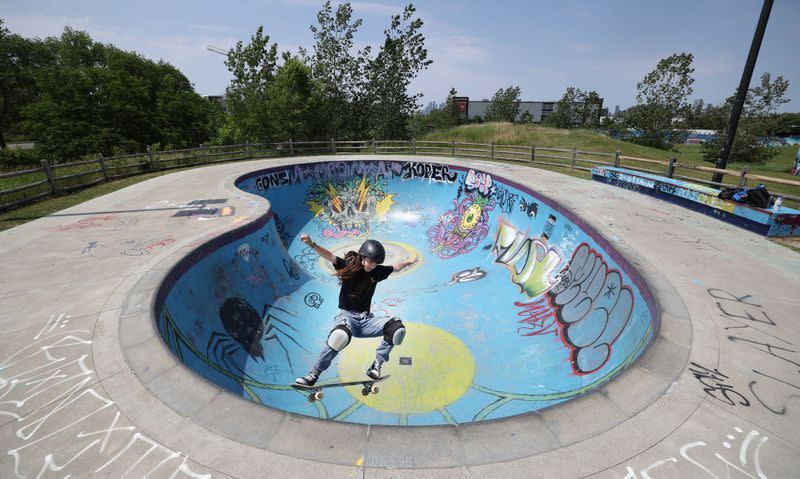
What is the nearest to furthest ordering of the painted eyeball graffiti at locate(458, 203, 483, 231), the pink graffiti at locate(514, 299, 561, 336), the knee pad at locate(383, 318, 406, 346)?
the knee pad at locate(383, 318, 406, 346) → the pink graffiti at locate(514, 299, 561, 336) → the painted eyeball graffiti at locate(458, 203, 483, 231)

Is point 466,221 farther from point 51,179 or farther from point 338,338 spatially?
point 51,179

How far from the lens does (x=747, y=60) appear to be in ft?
34.2

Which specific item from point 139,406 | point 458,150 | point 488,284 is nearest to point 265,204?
point 488,284

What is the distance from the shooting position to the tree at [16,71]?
134 ft

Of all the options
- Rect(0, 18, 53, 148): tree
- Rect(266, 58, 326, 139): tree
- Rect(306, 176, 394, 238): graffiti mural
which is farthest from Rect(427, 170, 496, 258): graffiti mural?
Rect(0, 18, 53, 148): tree

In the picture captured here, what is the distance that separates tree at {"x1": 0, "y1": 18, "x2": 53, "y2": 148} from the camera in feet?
134

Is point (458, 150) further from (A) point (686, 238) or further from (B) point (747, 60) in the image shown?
(A) point (686, 238)

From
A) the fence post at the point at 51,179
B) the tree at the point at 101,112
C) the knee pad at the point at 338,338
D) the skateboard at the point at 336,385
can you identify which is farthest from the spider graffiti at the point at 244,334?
the tree at the point at 101,112

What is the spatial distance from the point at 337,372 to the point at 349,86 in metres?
34.5

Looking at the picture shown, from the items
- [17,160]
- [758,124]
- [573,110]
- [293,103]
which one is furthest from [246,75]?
[573,110]

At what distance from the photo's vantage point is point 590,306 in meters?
6.89

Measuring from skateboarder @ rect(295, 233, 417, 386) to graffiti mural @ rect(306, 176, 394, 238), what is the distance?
1039cm

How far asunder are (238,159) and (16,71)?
1714 inches

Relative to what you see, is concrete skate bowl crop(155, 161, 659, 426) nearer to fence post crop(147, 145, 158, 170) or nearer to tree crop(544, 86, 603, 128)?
fence post crop(147, 145, 158, 170)
